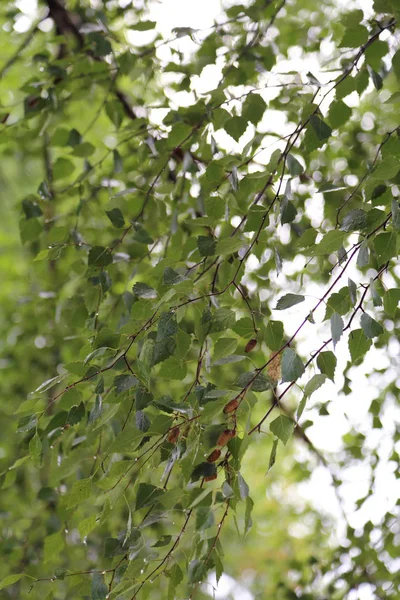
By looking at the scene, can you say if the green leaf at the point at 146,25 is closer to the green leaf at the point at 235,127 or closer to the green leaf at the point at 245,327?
the green leaf at the point at 235,127

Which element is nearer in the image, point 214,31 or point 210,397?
point 210,397

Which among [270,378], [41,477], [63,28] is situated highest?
[63,28]

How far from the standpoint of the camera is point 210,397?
58 centimetres

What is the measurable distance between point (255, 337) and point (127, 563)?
0.26 meters

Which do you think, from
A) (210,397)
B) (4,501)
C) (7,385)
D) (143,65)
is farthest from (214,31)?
(4,501)

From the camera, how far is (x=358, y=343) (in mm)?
696

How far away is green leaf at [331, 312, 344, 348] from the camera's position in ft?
1.96

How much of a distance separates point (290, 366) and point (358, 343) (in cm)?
13

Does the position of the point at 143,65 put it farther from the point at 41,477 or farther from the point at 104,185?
the point at 41,477

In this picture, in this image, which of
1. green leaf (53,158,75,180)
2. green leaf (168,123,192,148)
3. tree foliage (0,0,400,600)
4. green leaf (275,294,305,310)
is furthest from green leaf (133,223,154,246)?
green leaf (275,294,305,310)

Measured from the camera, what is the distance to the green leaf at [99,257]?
0.90m

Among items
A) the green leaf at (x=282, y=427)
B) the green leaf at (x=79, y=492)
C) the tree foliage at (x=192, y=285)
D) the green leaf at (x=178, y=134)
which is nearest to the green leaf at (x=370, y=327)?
the tree foliage at (x=192, y=285)

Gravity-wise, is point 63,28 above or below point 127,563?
above

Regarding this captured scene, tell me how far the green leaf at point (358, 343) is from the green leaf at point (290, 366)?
0.37 ft
